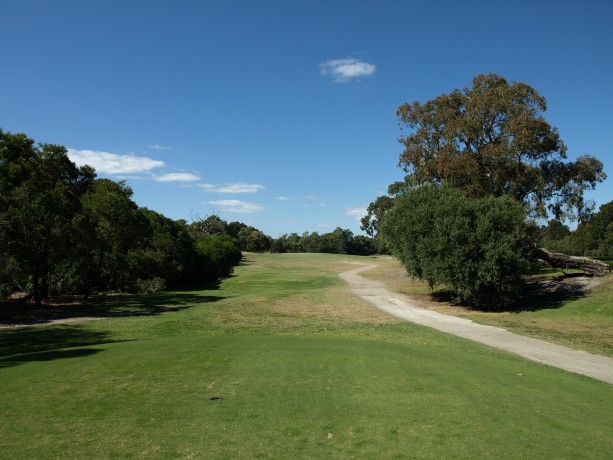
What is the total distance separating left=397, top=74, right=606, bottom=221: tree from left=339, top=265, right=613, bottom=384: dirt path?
12.4 m

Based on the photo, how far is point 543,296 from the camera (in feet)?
104

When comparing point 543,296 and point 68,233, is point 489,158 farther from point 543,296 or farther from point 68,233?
point 68,233

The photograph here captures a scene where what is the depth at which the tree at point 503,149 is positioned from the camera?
120 ft

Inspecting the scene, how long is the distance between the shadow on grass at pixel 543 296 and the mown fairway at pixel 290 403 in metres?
15.9

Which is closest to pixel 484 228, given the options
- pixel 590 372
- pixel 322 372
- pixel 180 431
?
pixel 590 372

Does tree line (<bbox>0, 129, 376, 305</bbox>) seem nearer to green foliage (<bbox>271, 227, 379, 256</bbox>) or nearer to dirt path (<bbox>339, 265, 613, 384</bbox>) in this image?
dirt path (<bbox>339, 265, 613, 384</bbox>)

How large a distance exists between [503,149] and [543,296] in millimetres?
12423

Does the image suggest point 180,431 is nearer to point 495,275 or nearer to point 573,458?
point 573,458

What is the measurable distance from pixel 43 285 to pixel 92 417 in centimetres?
2883

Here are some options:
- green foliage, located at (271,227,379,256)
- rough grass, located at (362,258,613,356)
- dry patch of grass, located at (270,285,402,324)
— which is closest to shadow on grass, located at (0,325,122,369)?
dry patch of grass, located at (270,285,402,324)

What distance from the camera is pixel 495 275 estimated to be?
90.5 feet

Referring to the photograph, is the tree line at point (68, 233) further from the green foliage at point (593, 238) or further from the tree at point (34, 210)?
the green foliage at point (593, 238)

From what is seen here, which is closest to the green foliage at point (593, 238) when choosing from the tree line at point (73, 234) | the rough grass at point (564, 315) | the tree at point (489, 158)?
the tree at point (489, 158)

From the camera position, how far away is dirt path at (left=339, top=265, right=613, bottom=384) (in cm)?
1391
